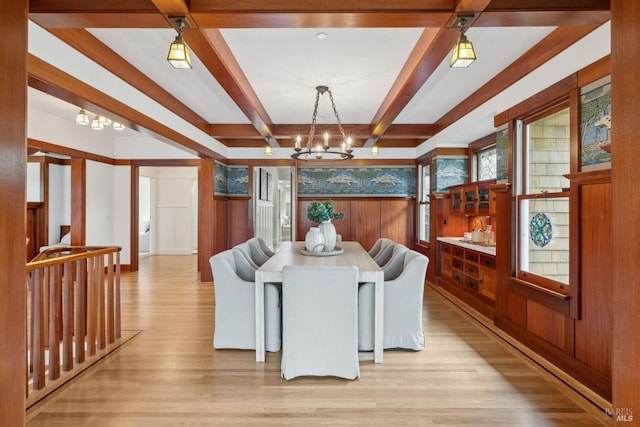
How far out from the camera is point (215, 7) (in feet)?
6.26

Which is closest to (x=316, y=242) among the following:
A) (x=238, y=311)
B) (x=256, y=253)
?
(x=256, y=253)

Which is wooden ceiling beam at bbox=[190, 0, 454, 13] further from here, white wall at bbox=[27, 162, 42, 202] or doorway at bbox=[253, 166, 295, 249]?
white wall at bbox=[27, 162, 42, 202]

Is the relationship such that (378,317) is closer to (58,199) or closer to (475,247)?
(475,247)

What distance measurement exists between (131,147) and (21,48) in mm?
5865

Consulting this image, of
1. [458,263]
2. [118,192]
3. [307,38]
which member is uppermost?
[307,38]

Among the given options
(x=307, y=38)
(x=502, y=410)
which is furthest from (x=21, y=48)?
(x=502, y=410)

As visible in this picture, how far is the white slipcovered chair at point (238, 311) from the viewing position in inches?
113

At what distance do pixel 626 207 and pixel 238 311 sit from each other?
2732 mm

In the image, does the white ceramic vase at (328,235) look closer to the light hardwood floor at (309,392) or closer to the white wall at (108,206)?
the light hardwood floor at (309,392)

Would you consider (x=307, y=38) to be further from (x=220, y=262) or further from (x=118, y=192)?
(x=118, y=192)

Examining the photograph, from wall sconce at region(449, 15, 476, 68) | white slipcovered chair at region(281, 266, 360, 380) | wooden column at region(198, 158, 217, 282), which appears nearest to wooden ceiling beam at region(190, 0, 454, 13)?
wall sconce at region(449, 15, 476, 68)

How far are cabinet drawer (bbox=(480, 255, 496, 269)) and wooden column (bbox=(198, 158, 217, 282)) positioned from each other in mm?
4326

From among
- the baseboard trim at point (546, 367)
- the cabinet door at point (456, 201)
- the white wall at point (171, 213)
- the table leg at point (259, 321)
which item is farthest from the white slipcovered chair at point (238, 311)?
the white wall at point (171, 213)

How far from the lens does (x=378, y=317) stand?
2748mm
